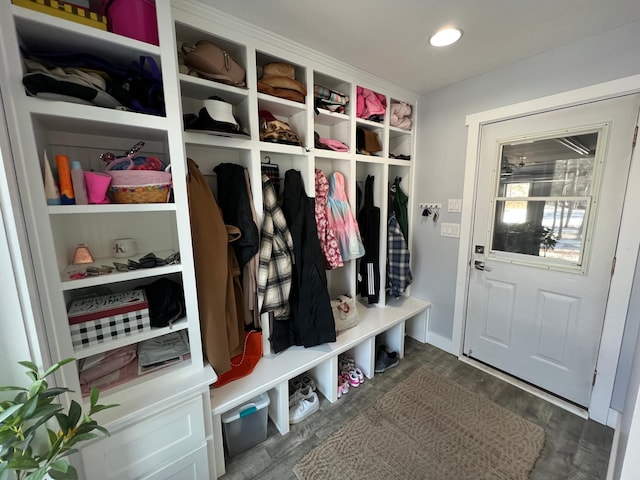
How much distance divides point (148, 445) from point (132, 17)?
167 centimetres

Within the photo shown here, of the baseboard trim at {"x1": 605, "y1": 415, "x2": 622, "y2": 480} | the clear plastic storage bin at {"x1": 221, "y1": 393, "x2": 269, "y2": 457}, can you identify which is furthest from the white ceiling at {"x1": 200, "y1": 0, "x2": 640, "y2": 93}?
the baseboard trim at {"x1": 605, "y1": 415, "x2": 622, "y2": 480}

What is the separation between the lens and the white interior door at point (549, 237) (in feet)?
4.95

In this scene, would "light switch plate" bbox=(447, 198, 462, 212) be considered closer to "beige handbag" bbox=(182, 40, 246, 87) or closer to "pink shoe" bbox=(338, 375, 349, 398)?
"pink shoe" bbox=(338, 375, 349, 398)

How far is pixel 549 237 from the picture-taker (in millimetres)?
1719

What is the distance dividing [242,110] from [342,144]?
712mm

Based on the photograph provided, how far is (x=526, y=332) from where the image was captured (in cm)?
187

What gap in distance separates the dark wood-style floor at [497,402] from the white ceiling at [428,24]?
2293 millimetres

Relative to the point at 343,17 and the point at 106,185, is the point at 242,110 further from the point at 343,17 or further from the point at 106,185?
the point at 106,185

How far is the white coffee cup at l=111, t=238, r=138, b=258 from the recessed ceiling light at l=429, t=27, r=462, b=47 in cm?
Answer: 195

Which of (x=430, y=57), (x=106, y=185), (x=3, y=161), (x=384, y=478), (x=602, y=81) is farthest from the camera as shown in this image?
(x=430, y=57)

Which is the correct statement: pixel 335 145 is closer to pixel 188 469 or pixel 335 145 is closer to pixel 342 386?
pixel 342 386

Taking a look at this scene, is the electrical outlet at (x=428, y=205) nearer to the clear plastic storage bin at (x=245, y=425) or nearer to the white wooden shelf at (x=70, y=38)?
the clear plastic storage bin at (x=245, y=425)

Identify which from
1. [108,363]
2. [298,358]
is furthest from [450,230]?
[108,363]

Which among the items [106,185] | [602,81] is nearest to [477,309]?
[602,81]
